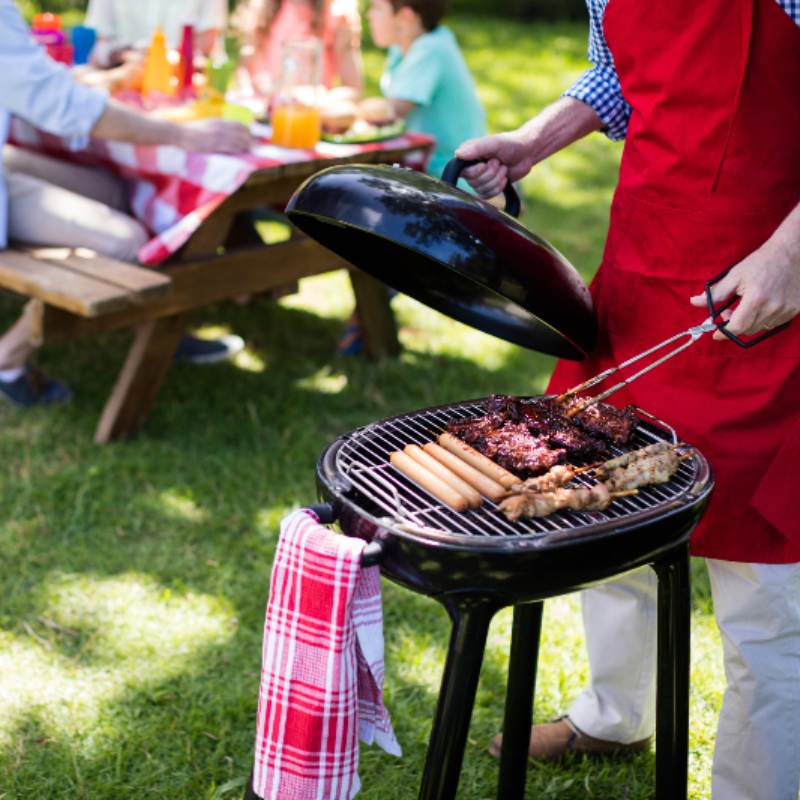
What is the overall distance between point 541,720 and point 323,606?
4.45ft

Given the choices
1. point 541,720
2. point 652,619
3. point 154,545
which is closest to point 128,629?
point 154,545

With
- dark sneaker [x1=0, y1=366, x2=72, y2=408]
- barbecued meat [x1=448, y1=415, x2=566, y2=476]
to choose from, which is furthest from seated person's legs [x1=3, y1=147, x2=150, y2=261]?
barbecued meat [x1=448, y1=415, x2=566, y2=476]

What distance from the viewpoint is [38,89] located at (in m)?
4.13

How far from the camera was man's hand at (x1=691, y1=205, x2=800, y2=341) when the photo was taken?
1947 millimetres

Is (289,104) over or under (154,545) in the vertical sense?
over

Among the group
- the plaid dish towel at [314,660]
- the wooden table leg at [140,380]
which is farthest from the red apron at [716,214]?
the wooden table leg at [140,380]

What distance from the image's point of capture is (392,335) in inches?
207

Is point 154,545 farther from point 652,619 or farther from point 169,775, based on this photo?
point 652,619

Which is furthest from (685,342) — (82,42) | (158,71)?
(82,42)

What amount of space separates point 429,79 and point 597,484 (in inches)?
146

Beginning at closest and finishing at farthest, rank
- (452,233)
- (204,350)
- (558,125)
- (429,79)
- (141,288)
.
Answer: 1. (452,233)
2. (558,125)
3. (141,288)
4. (204,350)
5. (429,79)

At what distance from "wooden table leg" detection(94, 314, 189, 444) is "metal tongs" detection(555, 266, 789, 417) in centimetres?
244

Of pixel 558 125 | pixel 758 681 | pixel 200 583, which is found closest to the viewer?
pixel 758 681

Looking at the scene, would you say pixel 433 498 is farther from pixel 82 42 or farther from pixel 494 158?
pixel 82 42
